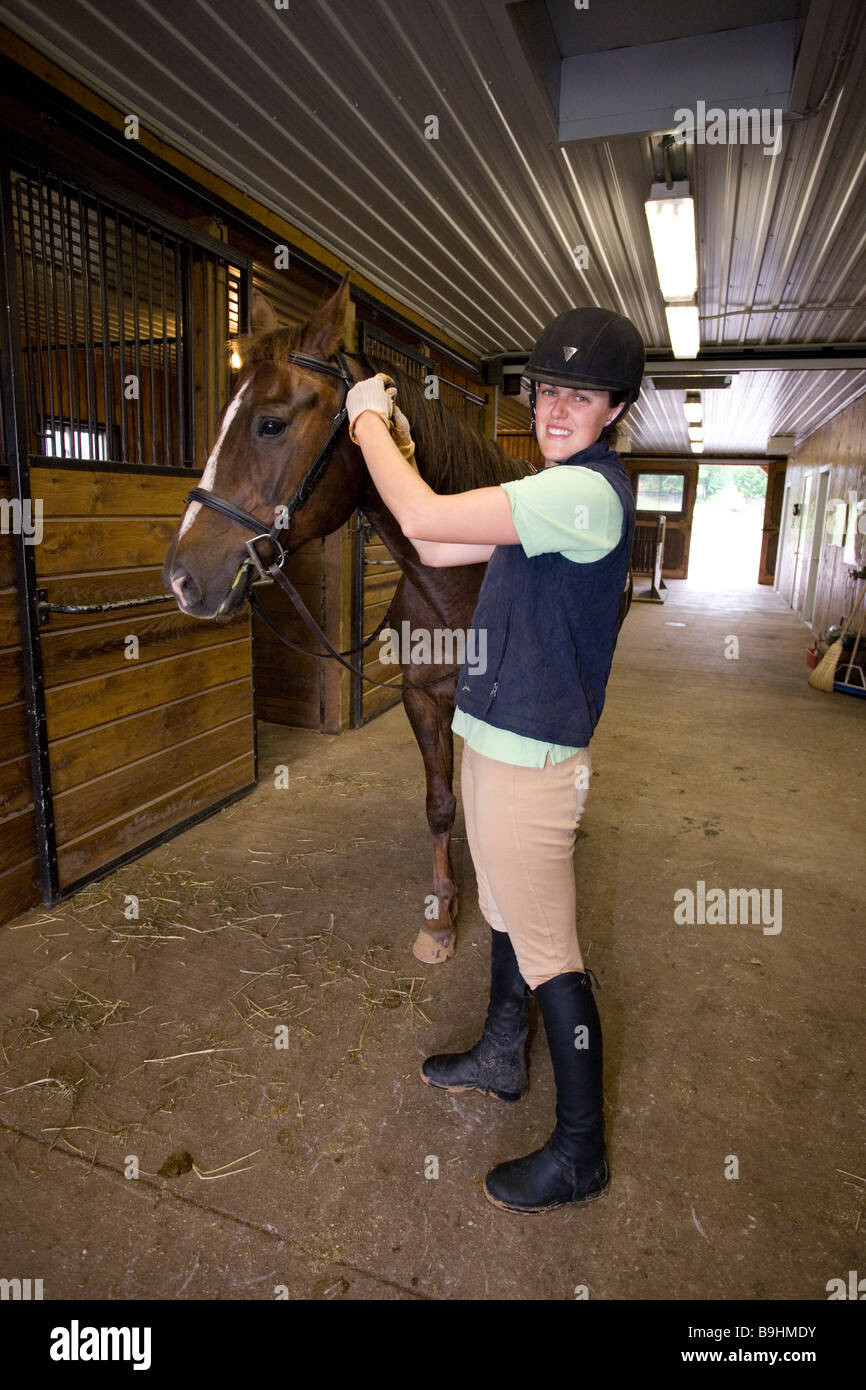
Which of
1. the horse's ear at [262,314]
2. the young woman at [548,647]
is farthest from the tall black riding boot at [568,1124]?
the horse's ear at [262,314]

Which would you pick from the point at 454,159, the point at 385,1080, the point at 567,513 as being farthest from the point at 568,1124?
the point at 454,159

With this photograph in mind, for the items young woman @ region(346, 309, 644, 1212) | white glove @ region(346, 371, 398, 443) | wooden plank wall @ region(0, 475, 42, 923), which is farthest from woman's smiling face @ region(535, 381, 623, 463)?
wooden plank wall @ region(0, 475, 42, 923)

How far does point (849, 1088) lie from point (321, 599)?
11.3ft

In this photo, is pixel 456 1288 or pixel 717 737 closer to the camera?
pixel 456 1288

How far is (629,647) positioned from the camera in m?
7.57

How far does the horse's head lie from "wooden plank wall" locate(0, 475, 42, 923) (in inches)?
36.0

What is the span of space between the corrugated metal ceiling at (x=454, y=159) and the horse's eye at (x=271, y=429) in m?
1.57

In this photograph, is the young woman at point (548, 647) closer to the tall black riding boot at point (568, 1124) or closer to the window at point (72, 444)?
the tall black riding boot at point (568, 1124)

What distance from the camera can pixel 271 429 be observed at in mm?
1575

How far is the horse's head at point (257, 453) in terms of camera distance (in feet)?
5.10

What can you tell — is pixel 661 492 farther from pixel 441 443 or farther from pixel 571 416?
pixel 571 416

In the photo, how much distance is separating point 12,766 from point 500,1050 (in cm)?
166
